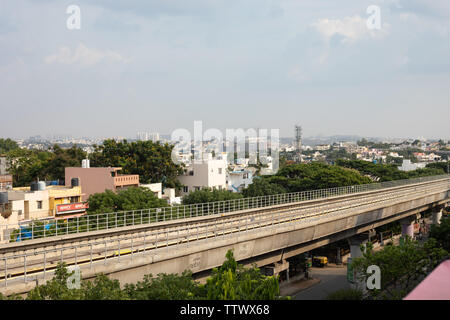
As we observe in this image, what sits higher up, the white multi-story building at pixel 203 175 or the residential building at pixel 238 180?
the white multi-story building at pixel 203 175

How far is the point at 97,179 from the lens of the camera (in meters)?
48.5

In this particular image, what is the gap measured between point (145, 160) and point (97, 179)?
10451 mm

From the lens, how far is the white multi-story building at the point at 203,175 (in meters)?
59.2

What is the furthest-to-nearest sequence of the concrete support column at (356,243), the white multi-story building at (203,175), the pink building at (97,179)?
the white multi-story building at (203,175) < the pink building at (97,179) < the concrete support column at (356,243)

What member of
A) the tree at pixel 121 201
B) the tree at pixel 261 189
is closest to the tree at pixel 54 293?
the tree at pixel 121 201

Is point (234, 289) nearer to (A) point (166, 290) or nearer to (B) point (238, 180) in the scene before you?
(A) point (166, 290)

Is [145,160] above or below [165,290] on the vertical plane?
above

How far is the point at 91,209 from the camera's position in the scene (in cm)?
3694

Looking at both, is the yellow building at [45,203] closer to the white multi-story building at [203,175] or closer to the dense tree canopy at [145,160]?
the dense tree canopy at [145,160]

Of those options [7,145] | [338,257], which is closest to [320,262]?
[338,257]

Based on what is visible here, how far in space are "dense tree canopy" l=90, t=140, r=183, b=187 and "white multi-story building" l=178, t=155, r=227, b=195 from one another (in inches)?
65.7

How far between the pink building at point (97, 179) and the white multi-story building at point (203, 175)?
11.3 metres

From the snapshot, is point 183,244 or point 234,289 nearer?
point 234,289
